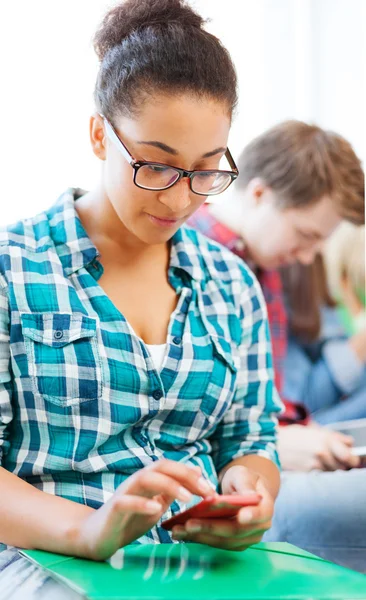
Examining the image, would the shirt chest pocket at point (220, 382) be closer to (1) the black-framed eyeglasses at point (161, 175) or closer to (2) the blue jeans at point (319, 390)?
(1) the black-framed eyeglasses at point (161, 175)

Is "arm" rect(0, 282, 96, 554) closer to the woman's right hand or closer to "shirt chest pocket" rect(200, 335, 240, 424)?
the woman's right hand

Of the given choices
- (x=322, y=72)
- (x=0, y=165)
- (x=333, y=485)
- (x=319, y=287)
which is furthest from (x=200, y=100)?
(x=322, y=72)

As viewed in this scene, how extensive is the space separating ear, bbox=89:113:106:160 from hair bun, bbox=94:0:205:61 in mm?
91

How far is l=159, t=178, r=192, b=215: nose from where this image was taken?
1.07 meters

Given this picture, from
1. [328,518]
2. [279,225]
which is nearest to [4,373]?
[328,518]

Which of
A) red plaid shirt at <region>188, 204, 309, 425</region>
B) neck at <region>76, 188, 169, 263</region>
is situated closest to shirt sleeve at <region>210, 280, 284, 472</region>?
neck at <region>76, 188, 169, 263</region>

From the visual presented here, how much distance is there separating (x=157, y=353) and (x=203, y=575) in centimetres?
37

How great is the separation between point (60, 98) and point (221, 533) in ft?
5.02

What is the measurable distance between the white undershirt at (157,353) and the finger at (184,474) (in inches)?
10.6

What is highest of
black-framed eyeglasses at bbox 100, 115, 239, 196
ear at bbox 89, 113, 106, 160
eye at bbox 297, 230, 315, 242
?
ear at bbox 89, 113, 106, 160

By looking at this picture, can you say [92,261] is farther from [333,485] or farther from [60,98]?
[60,98]

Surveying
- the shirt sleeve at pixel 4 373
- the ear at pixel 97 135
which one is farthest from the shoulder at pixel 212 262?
the shirt sleeve at pixel 4 373

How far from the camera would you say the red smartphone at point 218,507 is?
85 cm

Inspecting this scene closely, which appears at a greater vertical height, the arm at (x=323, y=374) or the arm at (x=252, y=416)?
the arm at (x=252, y=416)
